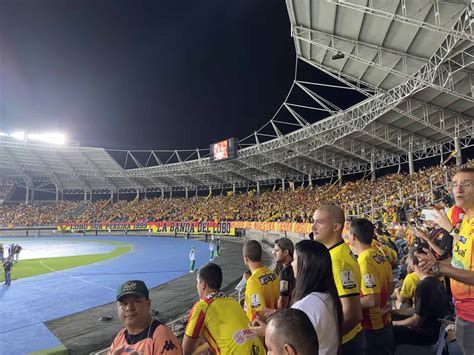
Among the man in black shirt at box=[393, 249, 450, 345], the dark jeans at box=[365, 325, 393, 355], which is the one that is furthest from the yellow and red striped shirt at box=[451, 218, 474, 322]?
the man in black shirt at box=[393, 249, 450, 345]

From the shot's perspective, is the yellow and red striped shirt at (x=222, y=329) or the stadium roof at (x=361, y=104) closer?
the yellow and red striped shirt at (x=222, y=329)

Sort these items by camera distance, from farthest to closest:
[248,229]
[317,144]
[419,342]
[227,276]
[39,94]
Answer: [39,94] < [248,229] < [317,144] < [227,276] < [419,342]

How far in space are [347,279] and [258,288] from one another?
A: 1.45m

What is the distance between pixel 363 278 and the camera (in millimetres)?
3434

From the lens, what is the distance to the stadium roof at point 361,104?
15.0 metres

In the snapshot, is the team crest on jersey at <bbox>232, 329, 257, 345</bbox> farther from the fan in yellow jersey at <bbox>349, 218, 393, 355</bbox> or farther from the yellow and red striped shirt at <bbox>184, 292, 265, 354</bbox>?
the fan in yellow jersey at <bbox>349, 218, 393, 355</bbox>

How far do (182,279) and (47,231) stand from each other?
48867 mm

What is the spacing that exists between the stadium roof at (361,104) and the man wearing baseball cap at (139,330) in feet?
49.0

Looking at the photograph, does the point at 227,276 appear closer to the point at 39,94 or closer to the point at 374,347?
the point at 374,347

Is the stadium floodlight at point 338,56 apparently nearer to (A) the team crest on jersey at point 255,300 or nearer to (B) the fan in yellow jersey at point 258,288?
(B) the fan in yellow jersey at point 258,288

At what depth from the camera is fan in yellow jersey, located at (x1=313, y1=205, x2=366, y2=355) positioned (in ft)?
8.66

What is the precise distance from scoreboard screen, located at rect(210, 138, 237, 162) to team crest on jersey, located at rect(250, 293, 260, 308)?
3447cm

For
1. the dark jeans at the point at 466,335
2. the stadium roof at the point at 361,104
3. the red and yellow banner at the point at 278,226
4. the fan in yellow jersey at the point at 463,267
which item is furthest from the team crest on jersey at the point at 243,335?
A: the red and yellow banner at the point at 278,226

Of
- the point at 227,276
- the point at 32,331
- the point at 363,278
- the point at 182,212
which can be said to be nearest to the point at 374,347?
the point at 363,278
